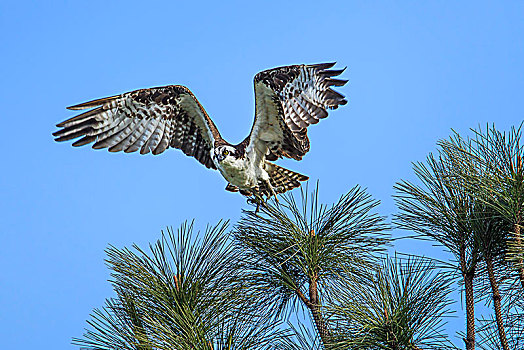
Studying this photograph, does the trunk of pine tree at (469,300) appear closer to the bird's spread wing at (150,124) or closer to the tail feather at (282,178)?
the tail feather at (282,178)

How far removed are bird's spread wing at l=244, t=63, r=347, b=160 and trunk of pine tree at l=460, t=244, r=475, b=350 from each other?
192 centimetres

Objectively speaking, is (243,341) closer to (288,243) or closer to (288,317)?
(288,317)

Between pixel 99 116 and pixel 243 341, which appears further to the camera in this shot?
pixel 99 116

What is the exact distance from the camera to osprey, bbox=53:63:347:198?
480 centimetres

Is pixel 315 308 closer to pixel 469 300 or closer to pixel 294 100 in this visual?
pixel 469 300

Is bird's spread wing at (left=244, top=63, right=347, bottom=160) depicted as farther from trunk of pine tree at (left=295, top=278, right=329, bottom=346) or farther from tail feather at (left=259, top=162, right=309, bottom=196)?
trunk of pine tree at (left=295, top=278, right=329, bottom=346)

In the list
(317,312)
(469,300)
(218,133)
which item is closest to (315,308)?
(317,312)

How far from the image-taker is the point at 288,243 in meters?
3.39

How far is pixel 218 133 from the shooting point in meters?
5.70

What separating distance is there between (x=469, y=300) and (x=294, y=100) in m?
2.39

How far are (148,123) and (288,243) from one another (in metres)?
2.69

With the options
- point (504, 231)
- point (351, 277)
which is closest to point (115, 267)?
point (351, 277)

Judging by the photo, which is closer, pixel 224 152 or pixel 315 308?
pixel 315 308

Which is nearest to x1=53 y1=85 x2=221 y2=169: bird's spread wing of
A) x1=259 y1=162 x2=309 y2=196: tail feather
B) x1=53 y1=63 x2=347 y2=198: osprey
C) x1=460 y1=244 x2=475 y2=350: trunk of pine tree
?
x1=53 y1=63 x2=347 y2=198: osprey
